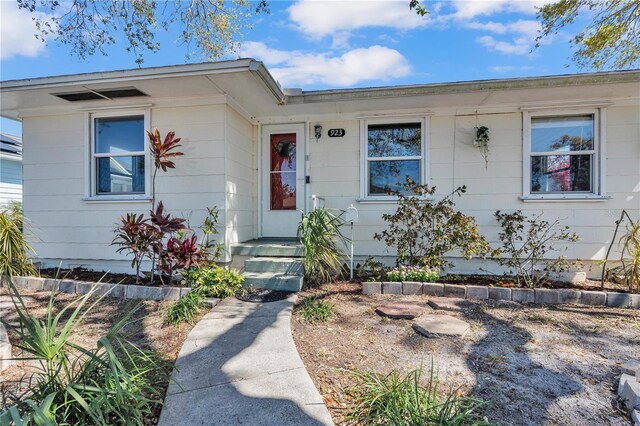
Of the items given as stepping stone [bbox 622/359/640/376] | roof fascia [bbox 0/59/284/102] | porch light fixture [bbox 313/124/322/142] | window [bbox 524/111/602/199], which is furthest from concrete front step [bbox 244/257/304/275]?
window [bbox 524/111/602/199]

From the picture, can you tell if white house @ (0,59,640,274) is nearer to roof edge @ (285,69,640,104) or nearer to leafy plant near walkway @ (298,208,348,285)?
roof edge @ (285,69,640,104)

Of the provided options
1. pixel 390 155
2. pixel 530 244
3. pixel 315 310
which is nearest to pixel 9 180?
pixel 390 155

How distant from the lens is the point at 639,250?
415 cm

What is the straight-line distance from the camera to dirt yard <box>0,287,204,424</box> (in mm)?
2328

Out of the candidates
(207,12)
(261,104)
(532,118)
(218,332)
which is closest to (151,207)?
(261,104)

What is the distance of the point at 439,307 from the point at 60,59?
7175 millimetres

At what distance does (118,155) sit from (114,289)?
7.36 ft

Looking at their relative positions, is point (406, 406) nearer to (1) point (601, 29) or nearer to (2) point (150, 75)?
(2) point (150, 75)

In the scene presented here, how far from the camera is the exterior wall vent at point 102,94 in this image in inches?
179

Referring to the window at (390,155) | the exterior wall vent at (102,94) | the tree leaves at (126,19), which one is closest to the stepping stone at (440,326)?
the window at (390,155)

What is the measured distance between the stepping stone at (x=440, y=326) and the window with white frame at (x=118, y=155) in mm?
4530

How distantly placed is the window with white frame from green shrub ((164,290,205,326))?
8.08 ft

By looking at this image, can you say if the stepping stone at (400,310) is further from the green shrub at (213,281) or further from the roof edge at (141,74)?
the roof edge at (141,74)

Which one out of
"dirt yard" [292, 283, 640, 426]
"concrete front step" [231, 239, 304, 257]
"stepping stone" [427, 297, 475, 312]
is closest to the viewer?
"dirt yard" [292, 283, 640, 426]
